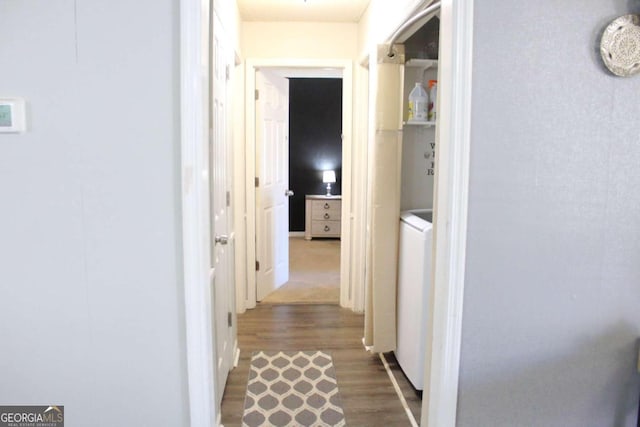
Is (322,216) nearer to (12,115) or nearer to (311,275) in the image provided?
(311,275)

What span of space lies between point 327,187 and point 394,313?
448cm

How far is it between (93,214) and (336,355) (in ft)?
6.62

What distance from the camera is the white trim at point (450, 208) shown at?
1438mm

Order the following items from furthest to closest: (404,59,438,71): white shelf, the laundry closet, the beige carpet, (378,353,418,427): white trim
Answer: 1. the beige carpet
2. (404,59,438,71): white shelf
3. the laundry closet
4. (378,353,418,427): white trim

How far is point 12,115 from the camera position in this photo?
140 cm

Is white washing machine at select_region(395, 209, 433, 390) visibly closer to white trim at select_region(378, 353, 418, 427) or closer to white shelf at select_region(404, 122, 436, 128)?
white trim at select_region(378, 353, 418, 427)

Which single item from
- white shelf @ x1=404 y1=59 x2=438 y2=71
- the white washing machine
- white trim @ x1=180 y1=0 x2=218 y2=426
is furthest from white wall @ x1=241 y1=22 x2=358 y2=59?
white trim @ x1=180 y1=0 x2=218 y2=426

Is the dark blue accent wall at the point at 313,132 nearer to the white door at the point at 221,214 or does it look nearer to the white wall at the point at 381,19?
the white wall at the point at 381,19

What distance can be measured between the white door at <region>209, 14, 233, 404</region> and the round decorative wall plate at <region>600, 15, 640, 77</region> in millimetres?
1646

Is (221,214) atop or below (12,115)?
below

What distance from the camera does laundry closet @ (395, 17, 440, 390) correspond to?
2389 millimetres

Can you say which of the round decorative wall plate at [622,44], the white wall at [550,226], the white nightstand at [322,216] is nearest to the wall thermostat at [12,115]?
the white wall at [550,226]

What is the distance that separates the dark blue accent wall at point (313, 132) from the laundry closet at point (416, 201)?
389cm

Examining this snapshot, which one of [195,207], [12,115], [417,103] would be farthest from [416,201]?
[12,115]
